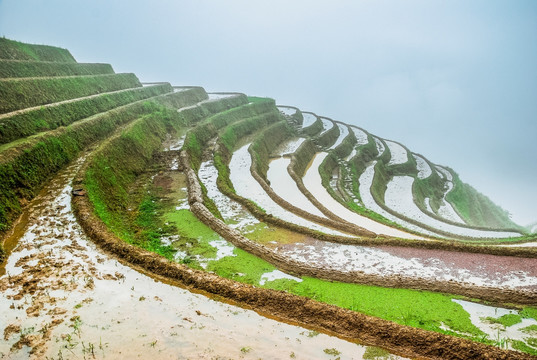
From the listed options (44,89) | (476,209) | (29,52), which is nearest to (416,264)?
(44,89)

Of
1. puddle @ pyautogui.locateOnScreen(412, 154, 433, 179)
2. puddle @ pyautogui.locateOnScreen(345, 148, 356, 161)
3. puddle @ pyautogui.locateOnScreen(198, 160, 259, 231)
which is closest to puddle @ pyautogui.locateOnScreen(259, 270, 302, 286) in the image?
puddle @ pyautogui.locateOnScreen(198, 160, 259, 231)

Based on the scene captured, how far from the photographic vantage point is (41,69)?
26984 millimetres

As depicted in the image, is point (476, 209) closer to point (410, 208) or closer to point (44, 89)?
point (410, 208)

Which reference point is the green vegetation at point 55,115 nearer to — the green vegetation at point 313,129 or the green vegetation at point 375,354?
the green vegetation at point 375,354

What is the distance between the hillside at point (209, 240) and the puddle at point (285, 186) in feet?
0.77

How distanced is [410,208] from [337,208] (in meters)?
12.1

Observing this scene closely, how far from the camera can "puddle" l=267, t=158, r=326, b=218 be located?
22845 millimetres

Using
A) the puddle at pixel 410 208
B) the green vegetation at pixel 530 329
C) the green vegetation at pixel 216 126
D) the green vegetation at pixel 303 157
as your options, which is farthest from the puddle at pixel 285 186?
the green vegetation at pixel 530 329

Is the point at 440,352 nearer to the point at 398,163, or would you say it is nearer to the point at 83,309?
the point at 83,309

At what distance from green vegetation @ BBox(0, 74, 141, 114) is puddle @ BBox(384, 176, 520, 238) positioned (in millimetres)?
31040

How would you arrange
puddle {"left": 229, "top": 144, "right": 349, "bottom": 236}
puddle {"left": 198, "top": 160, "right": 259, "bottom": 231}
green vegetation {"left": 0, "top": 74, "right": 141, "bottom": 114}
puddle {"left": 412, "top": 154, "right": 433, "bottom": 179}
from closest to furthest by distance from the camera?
puddle {"left": 198, "top": 160, "right": 259, "bottom": 231} < puddle {"left": 229, "top": 144, "right": 349, "bottom": 236} < green vegetation {"left": 0, "top": 74, "right": 141, "bottom": 114} < puddle {"left": 412, "top": 154, "right": 433, "bottom": 179}

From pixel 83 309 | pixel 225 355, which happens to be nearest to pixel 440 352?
pixel 225 355

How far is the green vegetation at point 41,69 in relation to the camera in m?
23.5

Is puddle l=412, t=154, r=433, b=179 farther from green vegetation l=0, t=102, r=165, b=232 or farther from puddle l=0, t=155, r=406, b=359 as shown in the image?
puddle l=0, t=155, r=406, b=359
